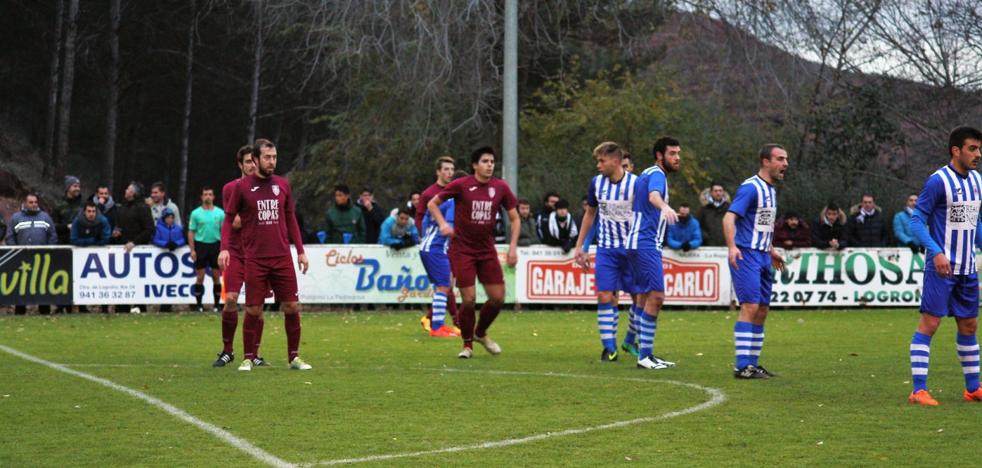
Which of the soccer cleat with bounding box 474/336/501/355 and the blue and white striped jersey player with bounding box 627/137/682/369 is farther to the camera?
the soccer cleat with bounding box 474/336/501/355

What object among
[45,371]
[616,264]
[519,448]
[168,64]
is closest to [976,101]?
[616,264]

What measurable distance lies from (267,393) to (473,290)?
11.6 feet

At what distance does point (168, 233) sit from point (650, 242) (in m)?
12.8

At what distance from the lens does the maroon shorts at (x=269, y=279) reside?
1339 centimetres

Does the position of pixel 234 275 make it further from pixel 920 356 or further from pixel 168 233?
pixel 168 233

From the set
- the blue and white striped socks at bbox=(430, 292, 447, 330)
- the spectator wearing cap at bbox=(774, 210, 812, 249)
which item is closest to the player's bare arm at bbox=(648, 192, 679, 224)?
the blue and white striped socks at bbox=(430, 292, 447, 330)

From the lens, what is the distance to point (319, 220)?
146 feet

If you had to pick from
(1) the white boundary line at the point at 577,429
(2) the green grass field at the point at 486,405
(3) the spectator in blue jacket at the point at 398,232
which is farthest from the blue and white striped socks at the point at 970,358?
(3) the spectator in blue jacket at the point at 398,232

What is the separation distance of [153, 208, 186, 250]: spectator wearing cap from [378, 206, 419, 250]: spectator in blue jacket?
3373 millimetres

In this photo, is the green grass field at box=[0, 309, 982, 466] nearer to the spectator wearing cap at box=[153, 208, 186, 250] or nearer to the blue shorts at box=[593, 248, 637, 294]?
the blue shorts at box=[593, 248, 637, 294]

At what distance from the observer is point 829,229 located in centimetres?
2581

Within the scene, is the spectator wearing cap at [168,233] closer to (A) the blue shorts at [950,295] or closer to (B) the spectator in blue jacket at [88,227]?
(B) the spectator in blue jacket at [88,227]

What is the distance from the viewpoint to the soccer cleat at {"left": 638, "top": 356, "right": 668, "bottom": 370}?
545 inches

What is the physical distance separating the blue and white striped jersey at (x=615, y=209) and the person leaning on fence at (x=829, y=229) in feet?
39.9
